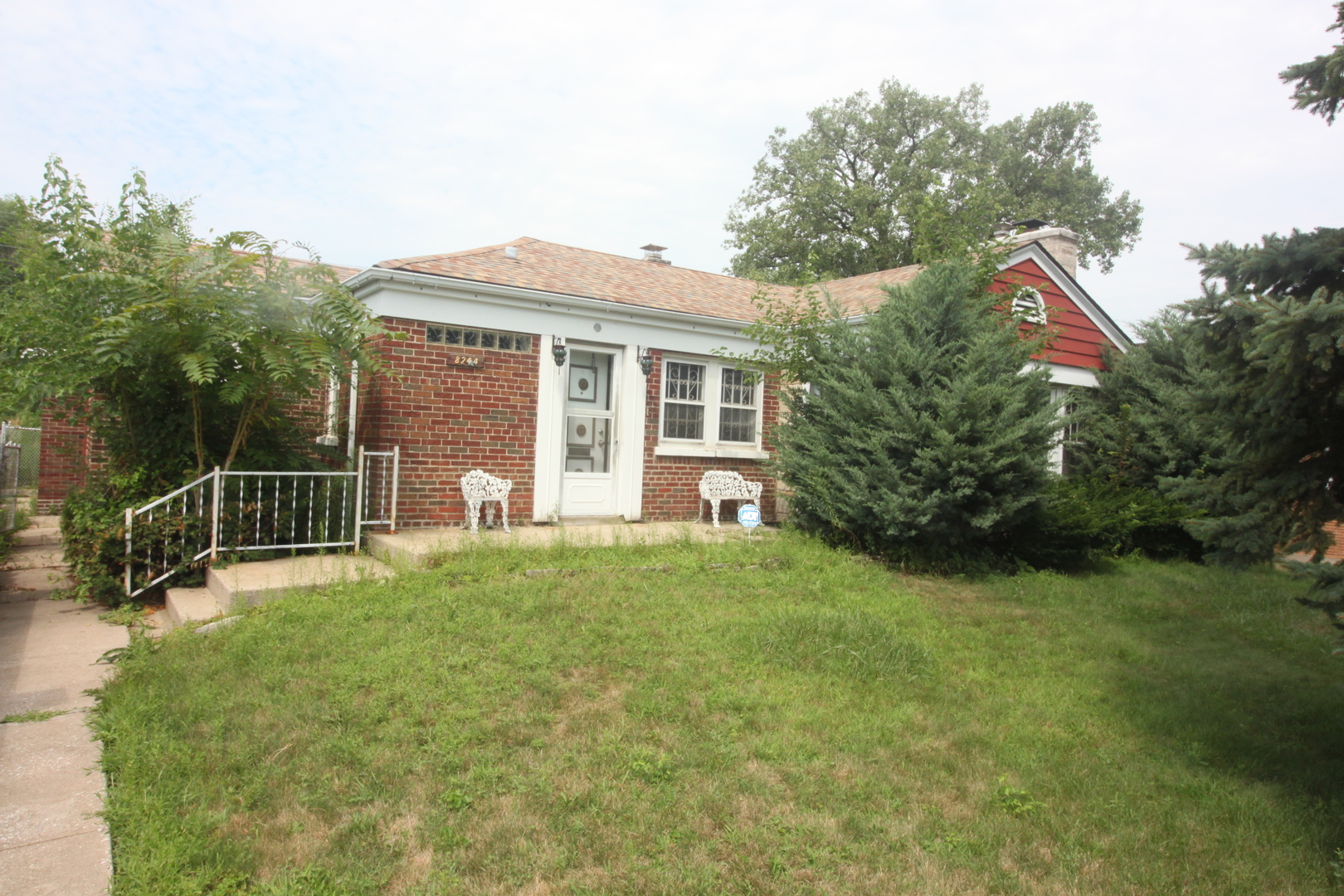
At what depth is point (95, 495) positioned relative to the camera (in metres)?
7.71

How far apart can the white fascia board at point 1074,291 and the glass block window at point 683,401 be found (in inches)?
222

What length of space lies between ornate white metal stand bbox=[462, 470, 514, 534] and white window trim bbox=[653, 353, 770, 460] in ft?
7.52

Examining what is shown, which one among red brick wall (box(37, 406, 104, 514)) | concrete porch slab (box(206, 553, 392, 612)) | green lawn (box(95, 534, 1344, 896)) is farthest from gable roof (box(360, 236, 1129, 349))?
→ green lawn (box(95, 534, 1344, 896))

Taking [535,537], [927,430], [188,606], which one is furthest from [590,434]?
[188,606]

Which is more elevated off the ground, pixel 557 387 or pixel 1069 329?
pixel 1069 329

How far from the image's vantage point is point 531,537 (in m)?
8.72

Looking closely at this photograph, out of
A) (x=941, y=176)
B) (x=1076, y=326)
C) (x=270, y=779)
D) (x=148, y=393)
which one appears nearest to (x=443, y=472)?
(x=148, y=393)

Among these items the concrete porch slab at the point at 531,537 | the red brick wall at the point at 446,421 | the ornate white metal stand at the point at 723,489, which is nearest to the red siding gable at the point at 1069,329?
the ornate white metal stand at the point at 723,489

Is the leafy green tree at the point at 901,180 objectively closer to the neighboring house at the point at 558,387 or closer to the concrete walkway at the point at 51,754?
the neighboring house at the point at 558,387

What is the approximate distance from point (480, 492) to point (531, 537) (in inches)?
33.2

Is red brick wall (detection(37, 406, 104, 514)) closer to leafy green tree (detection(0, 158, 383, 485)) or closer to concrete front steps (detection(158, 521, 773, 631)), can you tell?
leafy green tree (detection(0, 158, 383, 485))

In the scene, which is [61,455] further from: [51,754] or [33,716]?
[51,754]

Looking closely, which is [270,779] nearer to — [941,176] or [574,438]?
[574,438]

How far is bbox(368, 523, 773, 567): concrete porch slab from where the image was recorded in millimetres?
7652
